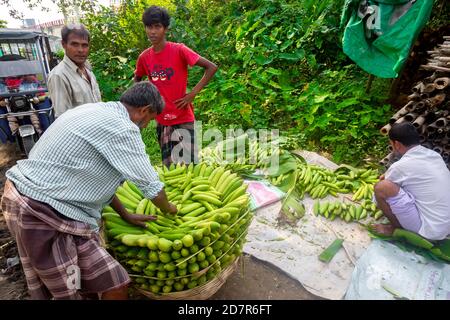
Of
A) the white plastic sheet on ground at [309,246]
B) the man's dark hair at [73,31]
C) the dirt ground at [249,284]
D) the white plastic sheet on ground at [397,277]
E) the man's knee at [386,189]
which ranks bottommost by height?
the dirt ground at [249,284]

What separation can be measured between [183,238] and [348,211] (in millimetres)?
2172

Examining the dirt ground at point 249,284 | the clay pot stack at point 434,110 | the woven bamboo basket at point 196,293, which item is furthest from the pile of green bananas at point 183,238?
the clay pot stack at point 434,110

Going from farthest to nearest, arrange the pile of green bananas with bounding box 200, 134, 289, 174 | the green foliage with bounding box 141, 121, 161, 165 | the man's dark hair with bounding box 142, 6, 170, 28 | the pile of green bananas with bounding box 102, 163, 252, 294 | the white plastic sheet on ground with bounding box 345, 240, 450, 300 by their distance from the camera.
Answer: the green foliage with bounding box 141, 121, 161, 165
the pile of green bananas with bounding box 200, 134, 289, 174
the man's dark hair with bounding box 142, 6, 170, 28
the white plastic sheet on ground with bounding box 345, 240, 450, 300
the pile of green bananas with bounding box 102, 163, 252, 294

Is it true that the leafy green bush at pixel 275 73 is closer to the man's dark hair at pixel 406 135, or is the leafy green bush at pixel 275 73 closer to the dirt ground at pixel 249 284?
the man's dark hair at pixel 406 135

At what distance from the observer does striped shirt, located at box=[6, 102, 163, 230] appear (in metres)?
1.69

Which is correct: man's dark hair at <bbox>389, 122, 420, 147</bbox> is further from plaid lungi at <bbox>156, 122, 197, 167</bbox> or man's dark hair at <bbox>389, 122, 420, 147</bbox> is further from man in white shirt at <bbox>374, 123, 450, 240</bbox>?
plaid lungi at <bbox>156, 122, 197, 167</bbox>

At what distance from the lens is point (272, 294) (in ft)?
8.66

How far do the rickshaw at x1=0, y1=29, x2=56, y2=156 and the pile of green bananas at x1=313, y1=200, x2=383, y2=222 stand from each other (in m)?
4.78

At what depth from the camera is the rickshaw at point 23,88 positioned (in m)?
5.39

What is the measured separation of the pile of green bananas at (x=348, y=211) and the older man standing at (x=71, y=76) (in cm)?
260

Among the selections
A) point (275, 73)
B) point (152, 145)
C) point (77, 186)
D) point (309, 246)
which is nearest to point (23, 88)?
point (152, 145)

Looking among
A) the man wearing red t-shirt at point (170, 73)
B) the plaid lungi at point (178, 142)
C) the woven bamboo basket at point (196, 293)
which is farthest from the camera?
the plaid lungi at point (178, 142)

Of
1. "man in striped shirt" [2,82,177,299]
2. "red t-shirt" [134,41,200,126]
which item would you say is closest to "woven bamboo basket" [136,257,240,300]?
"man in striped shirt" [2,82,177,299]

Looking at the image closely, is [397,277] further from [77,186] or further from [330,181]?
[77,186]
